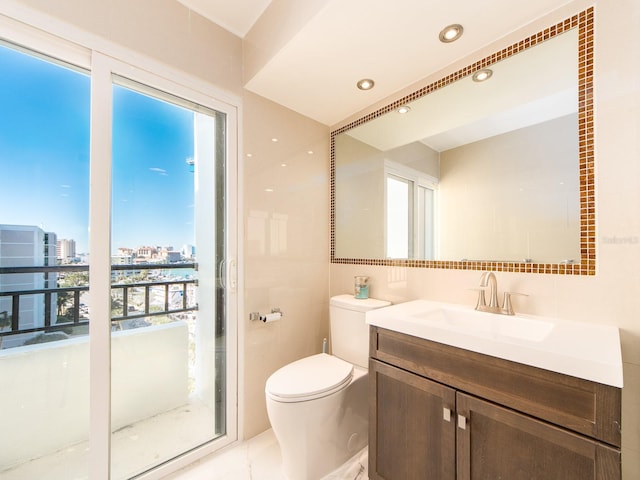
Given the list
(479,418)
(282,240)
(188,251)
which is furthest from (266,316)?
(479,418)

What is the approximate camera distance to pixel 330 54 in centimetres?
153

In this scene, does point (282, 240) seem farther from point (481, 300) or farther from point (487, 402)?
point (487, 402)

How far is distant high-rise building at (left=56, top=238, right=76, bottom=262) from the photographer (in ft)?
4.22

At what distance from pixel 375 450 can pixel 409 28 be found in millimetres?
2001

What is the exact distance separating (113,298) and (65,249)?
0.98 feet

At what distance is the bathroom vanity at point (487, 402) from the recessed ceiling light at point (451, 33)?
4.43ft

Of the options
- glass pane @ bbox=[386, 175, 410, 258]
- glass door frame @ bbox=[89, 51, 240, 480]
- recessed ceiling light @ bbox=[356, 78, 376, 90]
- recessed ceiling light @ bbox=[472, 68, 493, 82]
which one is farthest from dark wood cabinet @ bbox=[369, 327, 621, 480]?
recessed ceiling light @ bbox=[356, 78, 376, 90]

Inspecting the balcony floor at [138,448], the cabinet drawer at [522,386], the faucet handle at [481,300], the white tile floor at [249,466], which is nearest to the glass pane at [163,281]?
the balcony floor at [138,448]

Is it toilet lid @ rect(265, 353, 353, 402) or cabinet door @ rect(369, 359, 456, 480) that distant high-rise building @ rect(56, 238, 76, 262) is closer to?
toilet lid @ rect(265, 353, 353, 402)

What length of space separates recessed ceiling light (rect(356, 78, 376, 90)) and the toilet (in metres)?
1.39

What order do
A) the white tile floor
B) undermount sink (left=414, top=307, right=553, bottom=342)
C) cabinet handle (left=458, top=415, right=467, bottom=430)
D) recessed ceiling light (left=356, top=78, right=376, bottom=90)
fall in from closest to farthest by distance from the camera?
cabinet handle (left=458, top=415, right=467, bottom=430), undermount sink (left=414, top=307, right=553, bottom=342), the white tile floor, recessed ceiling light (left=356, top=78, right=376, bottom=90)

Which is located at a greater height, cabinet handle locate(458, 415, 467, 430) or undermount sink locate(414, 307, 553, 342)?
undermount sink locate(414, 307, 553, 342)

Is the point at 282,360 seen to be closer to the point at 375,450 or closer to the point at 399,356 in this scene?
the point at 375,450

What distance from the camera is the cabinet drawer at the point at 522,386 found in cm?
79
